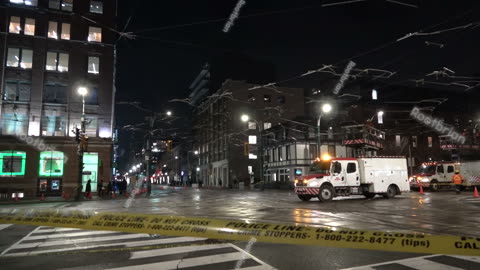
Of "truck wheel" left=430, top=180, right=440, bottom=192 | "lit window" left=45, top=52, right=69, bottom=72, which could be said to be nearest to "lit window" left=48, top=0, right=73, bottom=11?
"lit window" left=45, top=52, right=69, bottom=72

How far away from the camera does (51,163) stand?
1443 inches

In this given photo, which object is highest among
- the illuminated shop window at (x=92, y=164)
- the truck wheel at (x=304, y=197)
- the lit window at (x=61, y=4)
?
the lit window at (x=61, y=4)

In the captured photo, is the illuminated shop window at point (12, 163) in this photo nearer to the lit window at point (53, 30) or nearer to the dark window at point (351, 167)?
the lit window at point (53, 30)

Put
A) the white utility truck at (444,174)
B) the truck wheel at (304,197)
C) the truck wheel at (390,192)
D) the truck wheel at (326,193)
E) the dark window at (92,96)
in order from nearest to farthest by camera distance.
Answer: the truck wheel at (326,193) → the truck wheel at (304,197) → the truck wheel at (390,192) → the white utility truck at (444,174) → the dark window at (92,96)

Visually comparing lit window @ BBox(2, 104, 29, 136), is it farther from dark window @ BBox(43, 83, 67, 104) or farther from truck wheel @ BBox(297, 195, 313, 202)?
truck wheel @ BBox(297, 195, 313, 202)

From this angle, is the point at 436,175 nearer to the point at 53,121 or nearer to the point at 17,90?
the point at 53,121

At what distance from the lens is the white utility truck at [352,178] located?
71.8 ft

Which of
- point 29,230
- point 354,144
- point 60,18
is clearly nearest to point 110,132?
point 60,18

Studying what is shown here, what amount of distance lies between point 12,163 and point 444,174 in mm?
40753

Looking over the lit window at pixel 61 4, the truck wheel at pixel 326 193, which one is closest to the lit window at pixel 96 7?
the lit window at pixel 61 4

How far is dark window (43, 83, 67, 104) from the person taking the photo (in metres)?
37.9

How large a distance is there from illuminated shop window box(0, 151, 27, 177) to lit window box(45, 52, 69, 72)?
931 centimetres

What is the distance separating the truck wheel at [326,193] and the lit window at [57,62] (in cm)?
3049

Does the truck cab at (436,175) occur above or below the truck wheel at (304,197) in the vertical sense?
above
